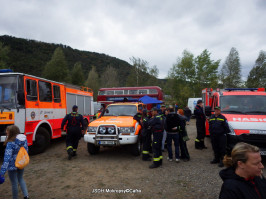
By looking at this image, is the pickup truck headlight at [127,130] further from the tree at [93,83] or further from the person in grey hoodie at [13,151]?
the tree at [93,83]

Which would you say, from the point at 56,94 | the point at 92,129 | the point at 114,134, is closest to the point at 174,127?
the point at 114,134

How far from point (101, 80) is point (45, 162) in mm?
43320

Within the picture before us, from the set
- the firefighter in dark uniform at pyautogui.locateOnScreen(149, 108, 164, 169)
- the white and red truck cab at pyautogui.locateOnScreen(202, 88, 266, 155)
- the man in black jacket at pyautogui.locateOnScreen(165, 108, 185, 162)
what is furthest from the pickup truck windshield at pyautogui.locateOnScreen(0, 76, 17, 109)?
the white and red truck cab at pyautogui.locateOnScreen(202, 88, 266, 155)

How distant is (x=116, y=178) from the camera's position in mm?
4457

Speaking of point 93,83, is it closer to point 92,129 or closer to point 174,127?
point 92,129

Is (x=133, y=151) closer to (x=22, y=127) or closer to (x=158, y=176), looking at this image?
(x=158, y=176)

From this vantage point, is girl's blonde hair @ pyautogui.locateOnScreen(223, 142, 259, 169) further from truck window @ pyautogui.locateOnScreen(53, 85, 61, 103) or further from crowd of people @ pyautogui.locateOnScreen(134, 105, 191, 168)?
truck window @ pyautogui.locateOnScreen(53, 85, 61, 103)

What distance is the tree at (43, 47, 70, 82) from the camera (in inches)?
1559

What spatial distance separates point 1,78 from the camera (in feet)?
19.6

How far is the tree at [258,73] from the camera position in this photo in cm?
3535

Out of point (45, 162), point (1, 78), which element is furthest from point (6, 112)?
point (45, 162)

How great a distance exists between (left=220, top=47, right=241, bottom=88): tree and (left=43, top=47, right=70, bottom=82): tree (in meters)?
34.5

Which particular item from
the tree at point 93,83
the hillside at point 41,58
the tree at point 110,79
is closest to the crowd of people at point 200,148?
the tree at point 93,83

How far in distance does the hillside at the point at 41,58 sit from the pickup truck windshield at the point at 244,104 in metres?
43.8
